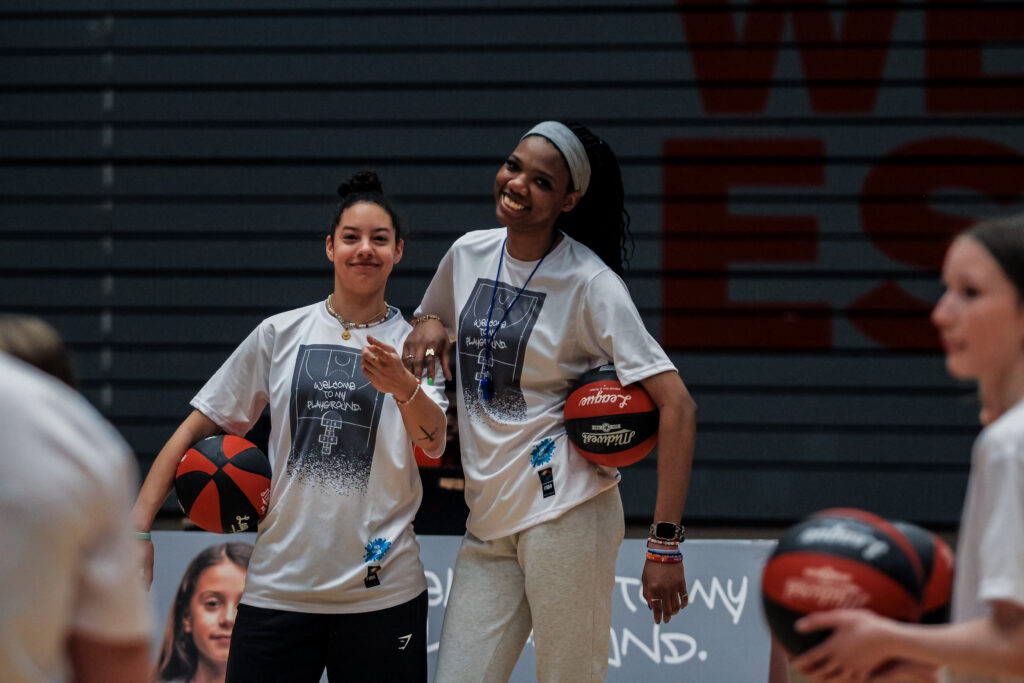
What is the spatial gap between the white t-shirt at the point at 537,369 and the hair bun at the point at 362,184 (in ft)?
1.98

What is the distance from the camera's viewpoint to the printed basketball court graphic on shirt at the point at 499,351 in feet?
11.3

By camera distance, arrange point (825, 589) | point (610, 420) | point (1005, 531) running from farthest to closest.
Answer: point (610, 420)
point (825, 589)
point (1005, 531)

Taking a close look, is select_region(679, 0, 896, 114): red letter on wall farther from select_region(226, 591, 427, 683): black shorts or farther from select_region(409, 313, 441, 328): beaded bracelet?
select_region(226, 591, 427, 683): black shorts

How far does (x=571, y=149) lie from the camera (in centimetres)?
350

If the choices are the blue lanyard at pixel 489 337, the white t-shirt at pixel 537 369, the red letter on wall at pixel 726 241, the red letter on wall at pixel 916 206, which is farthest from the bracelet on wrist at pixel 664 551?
the red letter on wall at pixel 916 206

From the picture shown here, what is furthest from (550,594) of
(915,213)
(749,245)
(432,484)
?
(915,213)

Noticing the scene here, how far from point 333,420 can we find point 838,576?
184 cm

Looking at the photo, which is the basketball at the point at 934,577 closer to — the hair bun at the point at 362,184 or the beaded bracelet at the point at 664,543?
the beaded bracelet at the point at 664,543

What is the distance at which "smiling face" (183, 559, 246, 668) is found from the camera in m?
4.54

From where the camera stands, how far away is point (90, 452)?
58.5 inches

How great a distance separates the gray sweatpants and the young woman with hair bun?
16 cm

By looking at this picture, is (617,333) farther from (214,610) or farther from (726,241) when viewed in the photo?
(726,241)

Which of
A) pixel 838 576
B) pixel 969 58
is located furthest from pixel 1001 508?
pixel 969 58

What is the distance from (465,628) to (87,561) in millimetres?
1993
